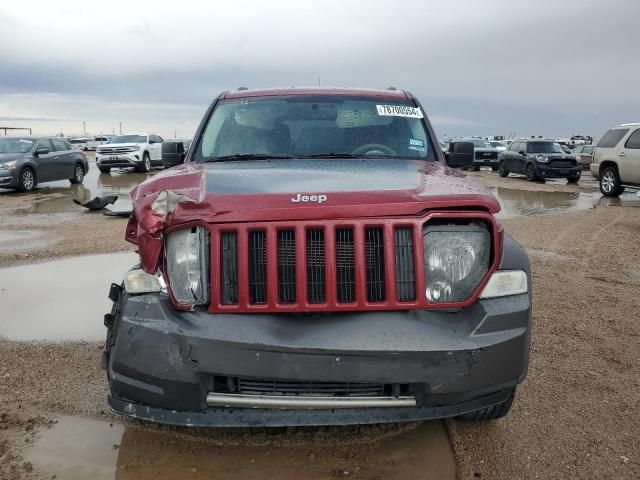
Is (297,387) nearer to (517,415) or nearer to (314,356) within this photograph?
(314,356)

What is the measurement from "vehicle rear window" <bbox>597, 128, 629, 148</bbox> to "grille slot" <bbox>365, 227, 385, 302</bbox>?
15253 millimetres

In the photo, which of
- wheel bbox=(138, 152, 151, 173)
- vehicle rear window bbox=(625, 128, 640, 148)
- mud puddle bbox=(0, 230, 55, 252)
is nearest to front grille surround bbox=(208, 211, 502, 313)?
mud puddle bbox=(0, 230, 55, 252)

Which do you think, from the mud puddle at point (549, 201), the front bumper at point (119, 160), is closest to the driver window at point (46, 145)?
the front bumper at point (119, 160)

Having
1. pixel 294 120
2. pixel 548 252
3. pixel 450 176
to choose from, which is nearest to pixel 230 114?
pixel 294 120

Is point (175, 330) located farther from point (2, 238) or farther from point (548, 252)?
point (2, 238)

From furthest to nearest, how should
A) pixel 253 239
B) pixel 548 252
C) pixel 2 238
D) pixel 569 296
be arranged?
pixel 2 238, pixel 548 252, pixel 569 296, pixel 253 239

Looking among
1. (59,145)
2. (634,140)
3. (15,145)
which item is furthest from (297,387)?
(59,145)

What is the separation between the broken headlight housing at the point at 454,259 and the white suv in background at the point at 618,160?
14.2 m

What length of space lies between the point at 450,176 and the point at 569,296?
3.01 metres

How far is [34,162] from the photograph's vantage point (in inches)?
627

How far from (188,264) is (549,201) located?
46.9 ft

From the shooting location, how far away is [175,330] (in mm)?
2297

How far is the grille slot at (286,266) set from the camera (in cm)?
241

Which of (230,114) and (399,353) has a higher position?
(230,114)
